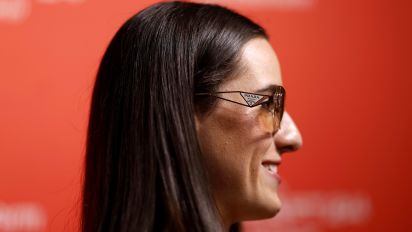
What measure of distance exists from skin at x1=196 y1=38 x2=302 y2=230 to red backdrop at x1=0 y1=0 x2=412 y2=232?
426mm

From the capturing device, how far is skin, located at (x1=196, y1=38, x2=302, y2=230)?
43.2 inches

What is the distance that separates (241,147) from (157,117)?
17 cm

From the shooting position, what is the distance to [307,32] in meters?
1.67

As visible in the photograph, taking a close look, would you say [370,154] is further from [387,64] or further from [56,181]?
[56,181]

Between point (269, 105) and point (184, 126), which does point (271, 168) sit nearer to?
point (269, 105)

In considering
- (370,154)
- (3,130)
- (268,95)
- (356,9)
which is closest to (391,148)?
(370,154)

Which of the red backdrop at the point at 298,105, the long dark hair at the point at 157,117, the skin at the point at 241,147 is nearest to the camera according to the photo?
the long dark hair at the point at 157,117

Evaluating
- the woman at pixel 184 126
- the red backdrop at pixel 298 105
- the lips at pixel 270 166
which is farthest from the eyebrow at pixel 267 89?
the red backdrop at pixel 298 105

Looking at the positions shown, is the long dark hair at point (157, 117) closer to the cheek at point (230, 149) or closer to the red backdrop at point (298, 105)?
the cheek at point (230, 149)

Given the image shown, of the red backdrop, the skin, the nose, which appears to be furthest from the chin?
the red backdrop

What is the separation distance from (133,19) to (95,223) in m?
0.37

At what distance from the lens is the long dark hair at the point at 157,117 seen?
0.99 meters

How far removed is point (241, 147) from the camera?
1101 mm

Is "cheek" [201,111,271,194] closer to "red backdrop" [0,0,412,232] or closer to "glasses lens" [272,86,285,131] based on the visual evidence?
"glasses lens" [272,86,285,131]
